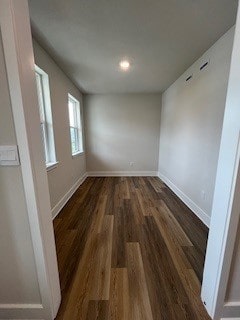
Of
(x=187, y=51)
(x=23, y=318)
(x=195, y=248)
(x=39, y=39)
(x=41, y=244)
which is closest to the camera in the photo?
(x=41, y=244)

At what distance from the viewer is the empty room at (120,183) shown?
2.79 feet

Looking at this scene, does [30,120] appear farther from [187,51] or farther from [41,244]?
[187,51]

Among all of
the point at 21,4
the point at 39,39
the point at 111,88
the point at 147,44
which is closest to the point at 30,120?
the point at 21,4

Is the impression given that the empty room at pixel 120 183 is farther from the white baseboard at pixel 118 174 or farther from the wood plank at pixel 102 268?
the white baseboard at pixel 118 174

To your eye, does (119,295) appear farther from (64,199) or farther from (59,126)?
(59,126)

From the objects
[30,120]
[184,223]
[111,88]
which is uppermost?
[111,88]

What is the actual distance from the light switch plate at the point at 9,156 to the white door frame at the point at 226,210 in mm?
1171

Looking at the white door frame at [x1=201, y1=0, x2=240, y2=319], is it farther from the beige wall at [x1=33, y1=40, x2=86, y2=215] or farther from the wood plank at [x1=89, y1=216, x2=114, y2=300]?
the beige wall at [x1=33, y1=40, x2=86, y2=215]

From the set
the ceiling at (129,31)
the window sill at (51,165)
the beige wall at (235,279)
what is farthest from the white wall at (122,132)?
the beige wall at (235,279)

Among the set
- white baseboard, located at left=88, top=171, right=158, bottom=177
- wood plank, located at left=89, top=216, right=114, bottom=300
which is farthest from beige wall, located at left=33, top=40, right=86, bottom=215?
white baseboard, located at left=88, top=171, right=158, bottom=177

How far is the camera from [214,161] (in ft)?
6.70

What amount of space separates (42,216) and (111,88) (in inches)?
145

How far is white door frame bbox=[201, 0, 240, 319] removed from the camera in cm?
83

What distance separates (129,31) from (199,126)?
161cm
